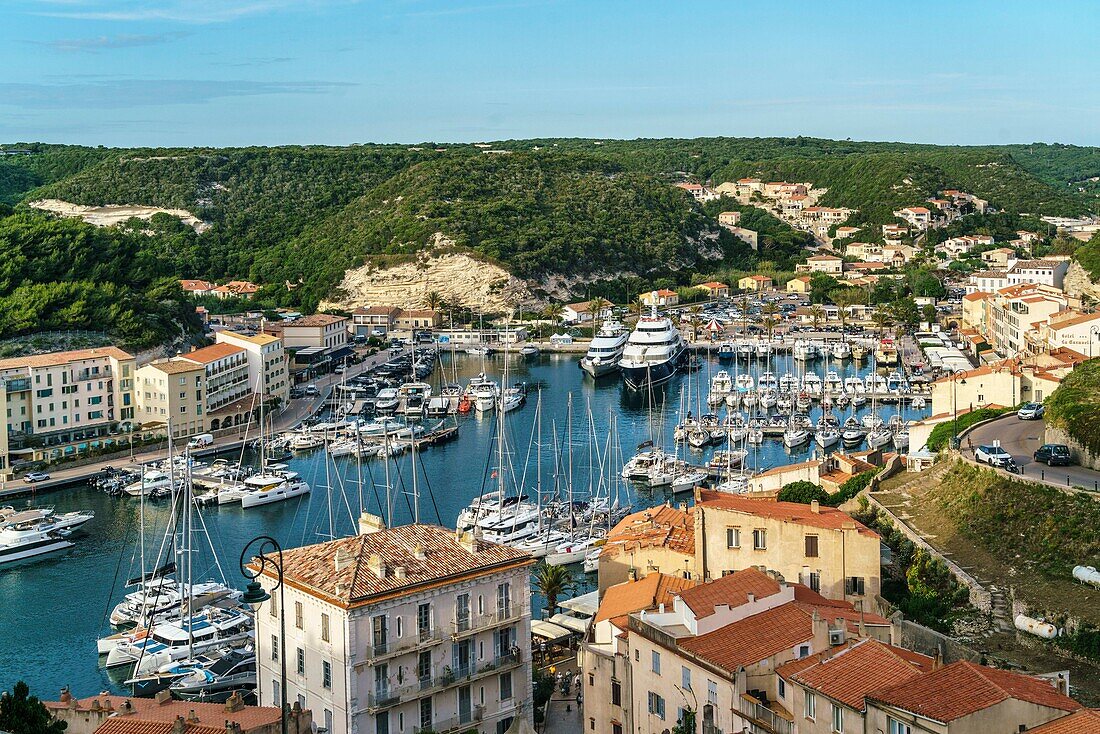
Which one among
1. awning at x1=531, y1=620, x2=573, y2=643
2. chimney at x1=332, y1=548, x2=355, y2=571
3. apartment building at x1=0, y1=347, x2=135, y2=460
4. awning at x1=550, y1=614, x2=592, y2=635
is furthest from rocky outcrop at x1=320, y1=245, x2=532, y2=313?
chimney at x1=332, y1=548, x2=355, y2=571

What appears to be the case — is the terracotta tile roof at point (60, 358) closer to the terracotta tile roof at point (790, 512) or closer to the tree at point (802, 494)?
the tree at point (802, 494)

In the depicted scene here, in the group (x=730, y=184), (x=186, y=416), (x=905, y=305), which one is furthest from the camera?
(x=730, y=184)

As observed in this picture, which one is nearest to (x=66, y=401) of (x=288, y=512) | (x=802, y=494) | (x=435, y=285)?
(x=288, y=512)

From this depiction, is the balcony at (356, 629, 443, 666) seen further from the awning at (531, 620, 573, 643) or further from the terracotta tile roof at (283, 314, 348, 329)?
the terracotta tile roof at (283, 314, 348, 329)

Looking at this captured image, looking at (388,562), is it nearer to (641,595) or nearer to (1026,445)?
(641,595)

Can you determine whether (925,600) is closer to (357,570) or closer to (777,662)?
(777,662)

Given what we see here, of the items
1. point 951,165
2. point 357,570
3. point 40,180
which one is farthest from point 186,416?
point 951,165
